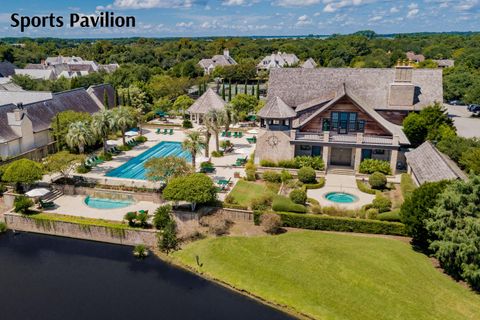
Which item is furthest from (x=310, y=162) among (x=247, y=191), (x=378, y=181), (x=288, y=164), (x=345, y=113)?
(x=247, y=191)

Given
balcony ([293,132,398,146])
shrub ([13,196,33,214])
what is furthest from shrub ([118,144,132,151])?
balcony ([293,132,398,146])

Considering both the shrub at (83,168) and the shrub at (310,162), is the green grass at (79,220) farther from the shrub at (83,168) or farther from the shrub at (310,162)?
the shrub at (310,162)

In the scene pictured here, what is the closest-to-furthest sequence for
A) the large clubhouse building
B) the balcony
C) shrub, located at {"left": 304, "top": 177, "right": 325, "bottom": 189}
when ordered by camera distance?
shrub, located at {"left": 304, "top": 177, "right": 325, "bottom": 189}
the balcony
the large clubhouse building

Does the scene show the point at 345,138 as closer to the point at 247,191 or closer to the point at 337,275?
the point at 247,191

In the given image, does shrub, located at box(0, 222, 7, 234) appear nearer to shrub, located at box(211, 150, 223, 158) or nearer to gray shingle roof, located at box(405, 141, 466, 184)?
shrub, located at box(211, 150, 223, 158)

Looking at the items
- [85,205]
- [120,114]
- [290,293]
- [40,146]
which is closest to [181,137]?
[120,114]

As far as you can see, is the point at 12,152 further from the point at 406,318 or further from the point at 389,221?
the point at 406,318

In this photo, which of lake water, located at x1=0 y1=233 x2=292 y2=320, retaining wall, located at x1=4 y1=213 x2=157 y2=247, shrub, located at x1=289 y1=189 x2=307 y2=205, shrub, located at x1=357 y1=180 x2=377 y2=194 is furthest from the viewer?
shrub, located at x1=357 y1=180 x2=377 y2=194
